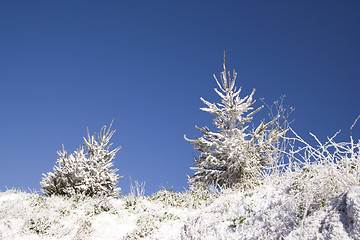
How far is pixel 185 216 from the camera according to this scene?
8.32 meters

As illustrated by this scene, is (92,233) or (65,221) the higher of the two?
(65,221)

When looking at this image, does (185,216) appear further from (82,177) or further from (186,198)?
(82,177)

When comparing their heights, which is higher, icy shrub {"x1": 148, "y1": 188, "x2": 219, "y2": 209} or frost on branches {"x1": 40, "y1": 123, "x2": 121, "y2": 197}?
frost on branches {"x1": 40, "y1": 123, "x2": 121, "y2": 197}

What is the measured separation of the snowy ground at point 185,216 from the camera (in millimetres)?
4211

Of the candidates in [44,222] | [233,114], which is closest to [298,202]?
[233,114]

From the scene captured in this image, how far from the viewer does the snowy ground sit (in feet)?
13.8

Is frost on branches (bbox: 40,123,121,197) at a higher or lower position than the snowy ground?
higher

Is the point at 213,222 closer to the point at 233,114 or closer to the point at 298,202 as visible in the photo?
the point at 298,202

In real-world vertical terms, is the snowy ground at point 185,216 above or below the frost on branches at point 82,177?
below

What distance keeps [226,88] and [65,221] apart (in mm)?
7457

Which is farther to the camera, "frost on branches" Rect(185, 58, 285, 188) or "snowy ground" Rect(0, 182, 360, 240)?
"frost on branches" Rect(185, 58, 285, 188)

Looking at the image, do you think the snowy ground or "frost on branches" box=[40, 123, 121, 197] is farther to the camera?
"frost on branches" box=[40, 123, 121, 197]

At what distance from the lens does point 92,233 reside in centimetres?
828

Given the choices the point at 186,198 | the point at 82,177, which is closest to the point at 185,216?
the point at 186,198
